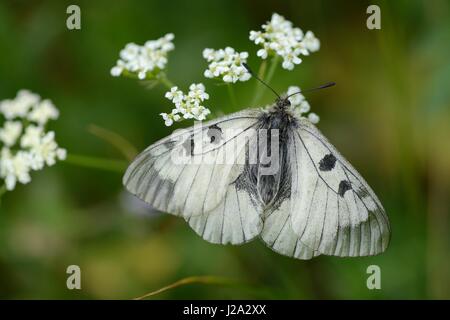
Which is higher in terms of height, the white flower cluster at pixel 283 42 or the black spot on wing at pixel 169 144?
the white flower cluster at pixel 283 42

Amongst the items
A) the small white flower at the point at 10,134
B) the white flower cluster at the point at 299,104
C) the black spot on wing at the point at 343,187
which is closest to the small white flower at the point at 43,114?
the small white flower at the point at 10,134

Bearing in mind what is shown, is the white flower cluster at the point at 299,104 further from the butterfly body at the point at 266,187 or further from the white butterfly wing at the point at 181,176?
the white butterfly wing at the point at 181,176

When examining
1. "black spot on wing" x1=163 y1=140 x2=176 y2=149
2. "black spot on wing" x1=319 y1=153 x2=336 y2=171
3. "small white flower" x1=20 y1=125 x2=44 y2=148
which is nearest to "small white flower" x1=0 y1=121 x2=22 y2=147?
"small white flower" x1=20 y1=125 x2=44 y2=148

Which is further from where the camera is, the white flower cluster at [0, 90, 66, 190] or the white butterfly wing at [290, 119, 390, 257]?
the white flower cluster at [0, 90, 66, 190]

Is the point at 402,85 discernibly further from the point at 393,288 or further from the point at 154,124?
the point at 154,124

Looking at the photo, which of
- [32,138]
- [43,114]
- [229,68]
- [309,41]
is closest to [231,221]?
[229,68]

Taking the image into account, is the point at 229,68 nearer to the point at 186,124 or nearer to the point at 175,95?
the point at 175,95

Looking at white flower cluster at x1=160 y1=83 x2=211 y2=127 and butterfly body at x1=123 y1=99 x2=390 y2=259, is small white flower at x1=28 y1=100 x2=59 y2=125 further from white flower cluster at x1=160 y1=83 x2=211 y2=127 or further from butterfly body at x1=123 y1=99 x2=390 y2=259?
butterfly body at x1=123 y1=99 x2=390 y2=259
